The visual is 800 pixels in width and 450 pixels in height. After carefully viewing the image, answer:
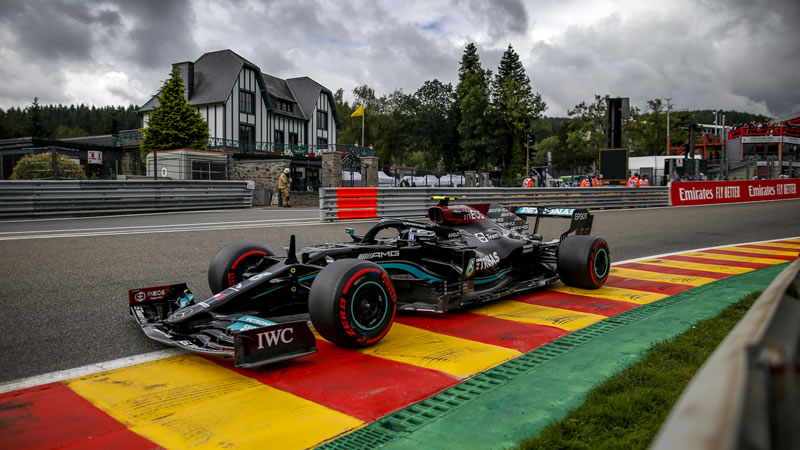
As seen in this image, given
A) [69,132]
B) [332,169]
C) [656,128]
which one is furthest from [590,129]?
[69,132]

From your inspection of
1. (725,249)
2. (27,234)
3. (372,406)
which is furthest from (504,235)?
(27,234)

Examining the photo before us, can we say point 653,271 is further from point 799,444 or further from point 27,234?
point 27,234

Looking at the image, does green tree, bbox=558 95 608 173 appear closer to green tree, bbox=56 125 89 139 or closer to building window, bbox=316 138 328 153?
building window, bbox=316 138 328 153

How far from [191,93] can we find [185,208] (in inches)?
1075

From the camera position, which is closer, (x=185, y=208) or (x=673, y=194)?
(x=185, y=208)

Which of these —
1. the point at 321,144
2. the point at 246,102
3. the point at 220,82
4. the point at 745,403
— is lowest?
the point at 745,403

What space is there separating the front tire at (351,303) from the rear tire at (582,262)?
9.42ft

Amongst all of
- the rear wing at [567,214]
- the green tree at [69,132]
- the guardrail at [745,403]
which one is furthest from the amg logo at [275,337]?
the green tree at [69,132]

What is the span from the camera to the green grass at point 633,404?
2.65 metres

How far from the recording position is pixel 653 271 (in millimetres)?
7645

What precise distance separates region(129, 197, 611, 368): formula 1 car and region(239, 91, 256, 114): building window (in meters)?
38.4

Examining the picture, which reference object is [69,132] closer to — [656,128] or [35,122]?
[35,122]

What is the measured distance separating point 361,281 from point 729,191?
27.4 m

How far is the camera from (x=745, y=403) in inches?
30.3
